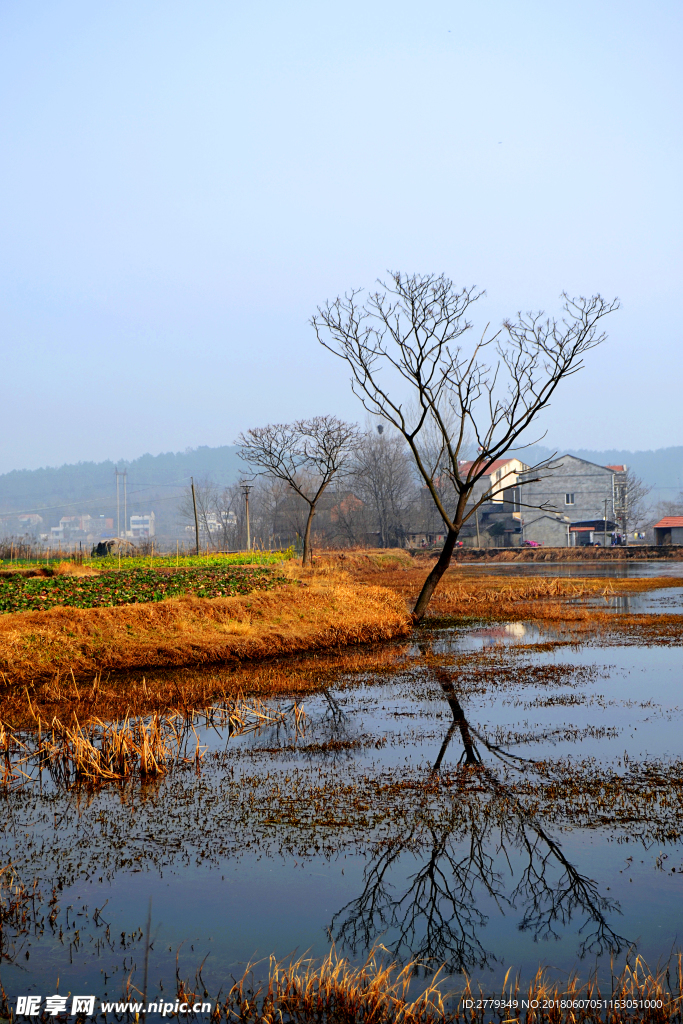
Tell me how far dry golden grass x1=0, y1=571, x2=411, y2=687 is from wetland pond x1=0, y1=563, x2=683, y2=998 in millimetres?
4670

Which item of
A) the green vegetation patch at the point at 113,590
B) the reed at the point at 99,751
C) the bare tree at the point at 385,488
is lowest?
the reed at the point at 99,751

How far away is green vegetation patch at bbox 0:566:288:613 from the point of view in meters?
18.1

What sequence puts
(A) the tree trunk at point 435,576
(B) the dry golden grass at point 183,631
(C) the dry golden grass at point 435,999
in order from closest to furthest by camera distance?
(C) the dry golden grass at point 435,999
(B) the dry golden grass at point 183,631
(A) the tree trunk at point 435,576

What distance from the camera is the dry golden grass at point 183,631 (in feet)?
44.9

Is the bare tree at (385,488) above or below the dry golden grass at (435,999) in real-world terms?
above

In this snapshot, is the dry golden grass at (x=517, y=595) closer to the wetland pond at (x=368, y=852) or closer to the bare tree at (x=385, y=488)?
the wetland pond at (x=368, y=852)

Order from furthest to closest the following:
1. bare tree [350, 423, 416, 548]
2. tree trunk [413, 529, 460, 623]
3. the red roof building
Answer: bare tree [350, 423, 416, 548] < the red roof building < tree trunk [413, 529, 460, 623]

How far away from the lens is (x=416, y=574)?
139ft

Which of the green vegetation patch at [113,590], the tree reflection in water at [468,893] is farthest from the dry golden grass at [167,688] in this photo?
the tree reflection in water at [468,893]

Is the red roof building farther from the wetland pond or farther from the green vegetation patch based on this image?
the wetland pond

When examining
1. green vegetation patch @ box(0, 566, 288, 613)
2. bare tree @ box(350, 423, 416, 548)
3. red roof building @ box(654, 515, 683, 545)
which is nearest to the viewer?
green vegetation patch @ box(0, 566, 288, 613)

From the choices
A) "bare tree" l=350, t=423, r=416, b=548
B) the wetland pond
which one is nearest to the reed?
the wetland pond

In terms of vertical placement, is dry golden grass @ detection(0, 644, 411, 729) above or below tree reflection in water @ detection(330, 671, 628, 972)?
above

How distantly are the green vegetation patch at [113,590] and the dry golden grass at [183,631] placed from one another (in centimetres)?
152
